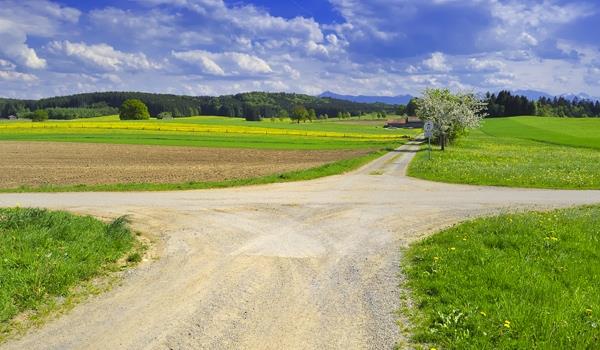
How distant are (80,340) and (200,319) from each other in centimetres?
172

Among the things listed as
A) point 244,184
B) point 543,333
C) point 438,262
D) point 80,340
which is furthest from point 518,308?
point 244,184

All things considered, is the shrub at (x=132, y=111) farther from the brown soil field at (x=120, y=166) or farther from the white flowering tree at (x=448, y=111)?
the white flowering tree at (x=448, y=111)

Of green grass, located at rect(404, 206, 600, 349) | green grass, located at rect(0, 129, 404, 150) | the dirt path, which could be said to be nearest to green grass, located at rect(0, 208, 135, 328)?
the dirt path

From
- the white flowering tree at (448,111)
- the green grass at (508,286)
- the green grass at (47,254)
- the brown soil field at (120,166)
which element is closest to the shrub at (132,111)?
the brown soil field at (120,166)

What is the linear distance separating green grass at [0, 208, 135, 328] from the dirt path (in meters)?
0.83

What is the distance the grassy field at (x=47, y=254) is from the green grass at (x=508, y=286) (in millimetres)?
6307

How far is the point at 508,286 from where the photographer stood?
331 inches

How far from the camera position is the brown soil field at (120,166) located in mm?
29781

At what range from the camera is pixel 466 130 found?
61469 mm

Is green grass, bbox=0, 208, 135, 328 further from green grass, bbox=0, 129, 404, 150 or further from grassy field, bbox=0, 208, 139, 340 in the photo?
green grass, bbox=0, 129, 404, 150

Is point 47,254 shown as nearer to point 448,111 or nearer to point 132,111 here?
point 448,111

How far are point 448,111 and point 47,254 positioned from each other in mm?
50779

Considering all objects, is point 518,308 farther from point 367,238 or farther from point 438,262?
point 367,238

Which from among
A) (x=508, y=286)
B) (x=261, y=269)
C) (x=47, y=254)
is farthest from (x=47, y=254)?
(x=508, y=286)
